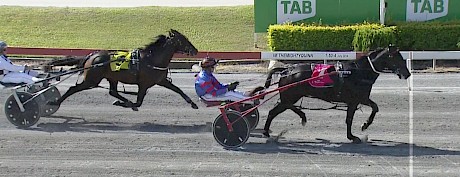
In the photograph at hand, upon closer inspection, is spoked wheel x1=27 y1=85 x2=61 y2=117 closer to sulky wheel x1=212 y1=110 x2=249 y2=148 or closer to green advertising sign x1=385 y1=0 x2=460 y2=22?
sulky wheel x1=212 y1=110 x2=249 y2=148

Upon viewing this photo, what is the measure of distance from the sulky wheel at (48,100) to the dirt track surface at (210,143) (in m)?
0.14

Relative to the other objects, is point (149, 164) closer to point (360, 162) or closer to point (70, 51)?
point (360, 162)

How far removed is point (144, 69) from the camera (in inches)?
479

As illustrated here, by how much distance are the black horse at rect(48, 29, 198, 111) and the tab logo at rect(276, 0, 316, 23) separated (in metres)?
8.89

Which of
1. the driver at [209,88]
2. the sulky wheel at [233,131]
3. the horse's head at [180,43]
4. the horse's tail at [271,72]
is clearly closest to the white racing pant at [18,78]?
the horse's head at [180,43]

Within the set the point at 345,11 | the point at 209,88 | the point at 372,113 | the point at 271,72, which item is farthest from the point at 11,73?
the point at 345,11

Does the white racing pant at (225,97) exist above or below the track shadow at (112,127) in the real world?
above

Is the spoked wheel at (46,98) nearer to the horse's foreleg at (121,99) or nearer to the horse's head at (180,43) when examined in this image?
the horse's foreleg at (121,99)

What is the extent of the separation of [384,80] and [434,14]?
527 cm

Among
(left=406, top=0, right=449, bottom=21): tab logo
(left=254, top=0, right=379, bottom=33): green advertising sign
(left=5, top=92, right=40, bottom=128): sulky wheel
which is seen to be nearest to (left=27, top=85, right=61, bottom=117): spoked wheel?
(left=5, top=92, right=40, bottom=128): sulky wheel

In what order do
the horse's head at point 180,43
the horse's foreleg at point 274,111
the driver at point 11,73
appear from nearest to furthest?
the horse's foreleg at point 274,111
the driver at point 11,73
the horse's head at point 180,43

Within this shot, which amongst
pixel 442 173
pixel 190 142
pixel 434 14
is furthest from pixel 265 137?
pixel 434 14

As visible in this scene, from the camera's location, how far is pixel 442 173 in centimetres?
905

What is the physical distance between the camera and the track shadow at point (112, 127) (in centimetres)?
1171
